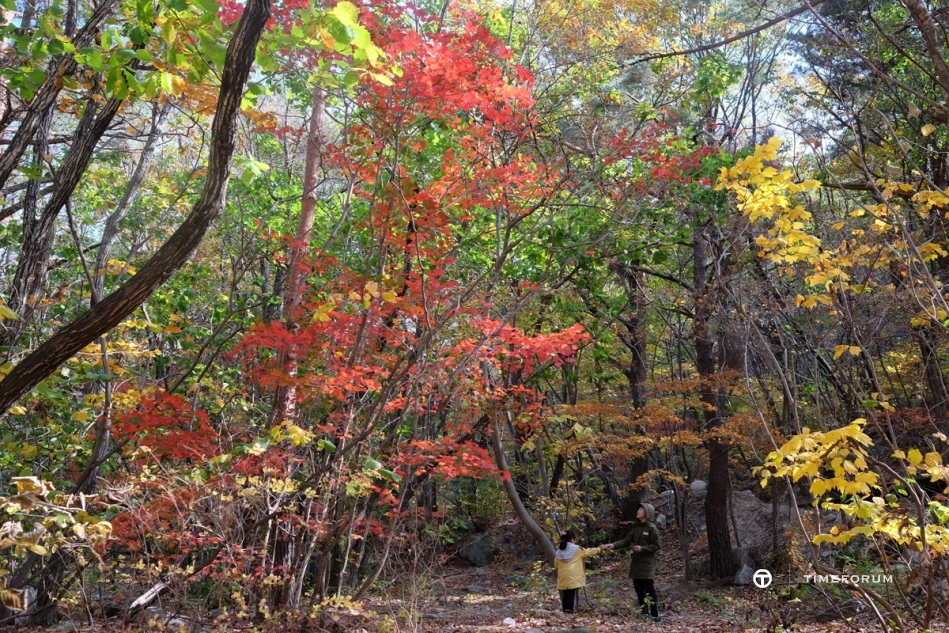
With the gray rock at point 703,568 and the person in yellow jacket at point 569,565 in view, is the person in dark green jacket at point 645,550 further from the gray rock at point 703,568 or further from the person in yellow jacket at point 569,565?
the gray rock at point 703,568

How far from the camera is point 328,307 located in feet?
17.1

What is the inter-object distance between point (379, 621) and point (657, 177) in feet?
17.6

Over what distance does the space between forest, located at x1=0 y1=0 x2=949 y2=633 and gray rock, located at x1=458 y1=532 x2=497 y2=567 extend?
319 centimetres

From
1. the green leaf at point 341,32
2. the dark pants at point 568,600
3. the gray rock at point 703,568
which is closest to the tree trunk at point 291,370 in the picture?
the green leaf at point 341,32

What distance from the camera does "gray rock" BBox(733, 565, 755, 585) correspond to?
10.9 metres

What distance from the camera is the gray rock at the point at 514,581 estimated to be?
512 inches

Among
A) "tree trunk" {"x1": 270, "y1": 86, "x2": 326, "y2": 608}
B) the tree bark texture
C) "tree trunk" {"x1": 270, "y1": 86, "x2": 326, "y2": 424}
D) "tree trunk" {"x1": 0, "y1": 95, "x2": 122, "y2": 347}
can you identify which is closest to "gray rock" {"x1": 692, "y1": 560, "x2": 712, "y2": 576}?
"tree trunk" {"x1": 270, "y1": 86, "x2": 326, "y2": 608}

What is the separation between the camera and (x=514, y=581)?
13320 millimetres

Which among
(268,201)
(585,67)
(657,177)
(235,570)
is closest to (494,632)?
(235,570)

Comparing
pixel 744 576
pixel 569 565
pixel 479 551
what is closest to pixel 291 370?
pixel 569 565

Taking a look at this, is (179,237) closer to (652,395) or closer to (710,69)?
(710,69)

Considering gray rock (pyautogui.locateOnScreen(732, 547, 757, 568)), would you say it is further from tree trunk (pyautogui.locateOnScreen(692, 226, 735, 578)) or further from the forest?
tree trunk (pyautogui.locateOnScreen(692, 226, 735, 578))

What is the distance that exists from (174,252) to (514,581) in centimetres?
1211

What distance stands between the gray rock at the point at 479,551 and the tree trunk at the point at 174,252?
48.7 ft
